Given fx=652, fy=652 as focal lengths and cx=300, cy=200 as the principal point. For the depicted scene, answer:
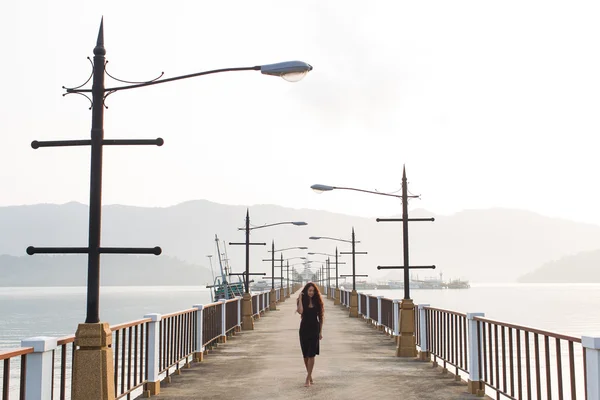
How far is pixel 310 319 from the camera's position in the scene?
12539 millimetres

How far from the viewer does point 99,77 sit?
360 inches

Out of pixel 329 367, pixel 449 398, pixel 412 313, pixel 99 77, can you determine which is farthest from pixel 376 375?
pixel 99 77

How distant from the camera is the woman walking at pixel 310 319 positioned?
40.5ft

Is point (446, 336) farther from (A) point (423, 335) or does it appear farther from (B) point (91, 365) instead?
(B) point (91, 365)

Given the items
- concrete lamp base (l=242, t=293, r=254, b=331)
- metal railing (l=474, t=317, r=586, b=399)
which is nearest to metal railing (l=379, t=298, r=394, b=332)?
concrete lamp base (l=242, t=293, r=254, b=331)

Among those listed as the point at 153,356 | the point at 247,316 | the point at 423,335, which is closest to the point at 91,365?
the point at 153,356

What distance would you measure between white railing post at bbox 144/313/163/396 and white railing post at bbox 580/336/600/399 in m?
7.14

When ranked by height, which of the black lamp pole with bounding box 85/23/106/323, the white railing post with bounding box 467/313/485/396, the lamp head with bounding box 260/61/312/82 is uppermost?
the lamp head with bounding box 260/61/312/82

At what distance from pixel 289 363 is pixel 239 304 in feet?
35.6

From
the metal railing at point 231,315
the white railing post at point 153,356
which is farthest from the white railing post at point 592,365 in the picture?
the metal railing at point 231,315

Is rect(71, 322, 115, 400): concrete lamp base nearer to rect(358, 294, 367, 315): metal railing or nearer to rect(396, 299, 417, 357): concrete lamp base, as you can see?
rect(396, 299, 417, 357): concrete lamp base

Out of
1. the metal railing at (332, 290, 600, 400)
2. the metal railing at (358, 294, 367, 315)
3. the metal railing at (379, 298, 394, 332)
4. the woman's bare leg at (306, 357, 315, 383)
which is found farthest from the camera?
the metal railing at (358, 294, 367, 315)

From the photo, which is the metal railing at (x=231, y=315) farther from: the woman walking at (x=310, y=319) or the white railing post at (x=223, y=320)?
the woman walking at (x=310, y=319)

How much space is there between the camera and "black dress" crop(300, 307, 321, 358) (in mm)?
12312
